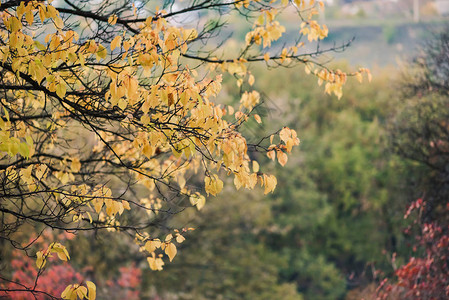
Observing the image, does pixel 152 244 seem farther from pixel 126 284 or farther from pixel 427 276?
pixel 126 284

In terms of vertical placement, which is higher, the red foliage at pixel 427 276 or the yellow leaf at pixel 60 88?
the yellow leaf at pixel 60 88

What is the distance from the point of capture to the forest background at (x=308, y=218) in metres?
16.7

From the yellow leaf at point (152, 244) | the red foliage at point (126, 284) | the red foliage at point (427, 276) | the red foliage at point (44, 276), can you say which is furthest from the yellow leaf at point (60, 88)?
the red foliage at point (126, 284)

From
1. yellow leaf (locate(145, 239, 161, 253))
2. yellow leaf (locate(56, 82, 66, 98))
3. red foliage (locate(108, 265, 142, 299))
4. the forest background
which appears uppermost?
the forest background

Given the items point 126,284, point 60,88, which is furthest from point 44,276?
point 60,88

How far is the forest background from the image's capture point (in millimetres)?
16703

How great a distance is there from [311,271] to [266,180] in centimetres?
2480

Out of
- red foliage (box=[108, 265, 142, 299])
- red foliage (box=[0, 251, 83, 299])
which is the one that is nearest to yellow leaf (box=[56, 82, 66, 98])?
red foliage (box=[0, 251, 83, 299])

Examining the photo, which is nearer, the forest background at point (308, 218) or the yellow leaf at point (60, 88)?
the yellow leaf at point (60, 88)

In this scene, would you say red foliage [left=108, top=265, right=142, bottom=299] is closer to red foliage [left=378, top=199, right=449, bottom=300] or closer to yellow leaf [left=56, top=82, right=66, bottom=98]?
red foliage [left=378, top=199, right=449, bottom=300]

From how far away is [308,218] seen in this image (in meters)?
28.8

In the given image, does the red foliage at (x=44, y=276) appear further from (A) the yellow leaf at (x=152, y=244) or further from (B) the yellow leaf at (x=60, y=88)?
(B) the yellow leaf at (x=60, y=88)

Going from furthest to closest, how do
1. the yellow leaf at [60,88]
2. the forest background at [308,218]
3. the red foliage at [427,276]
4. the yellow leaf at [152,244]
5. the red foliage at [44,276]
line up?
the forest background at [308,218] < the red foliage at [44,276] < the red foliage at [427,276] < the yellow leaf at [152,244] < the yellow leaf at [60,88]

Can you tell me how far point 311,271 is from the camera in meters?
27.9
